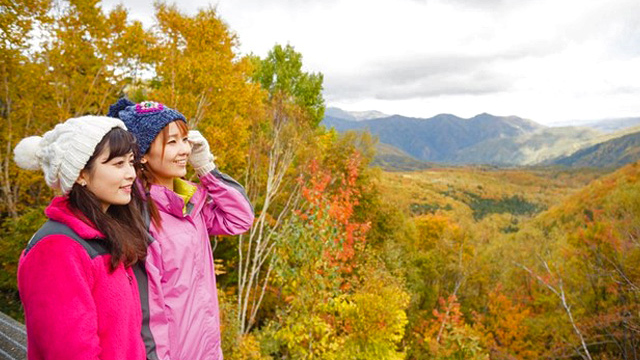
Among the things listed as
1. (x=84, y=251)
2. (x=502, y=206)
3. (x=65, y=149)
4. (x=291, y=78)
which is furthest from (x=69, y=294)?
(x=502, y=206)

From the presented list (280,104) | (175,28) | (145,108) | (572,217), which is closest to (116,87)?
(175,28)

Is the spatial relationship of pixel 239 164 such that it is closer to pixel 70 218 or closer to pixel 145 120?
pixel 145 120

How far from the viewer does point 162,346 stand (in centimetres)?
188

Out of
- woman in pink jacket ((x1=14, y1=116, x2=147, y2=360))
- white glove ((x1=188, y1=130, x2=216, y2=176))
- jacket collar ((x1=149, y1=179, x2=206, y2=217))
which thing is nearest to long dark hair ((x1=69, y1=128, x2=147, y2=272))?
woman in pink jacket ((x1=14, y1=116, x2=147, y2=360))

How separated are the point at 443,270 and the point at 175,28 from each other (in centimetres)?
2884

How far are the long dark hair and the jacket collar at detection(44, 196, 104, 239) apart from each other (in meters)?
0.01

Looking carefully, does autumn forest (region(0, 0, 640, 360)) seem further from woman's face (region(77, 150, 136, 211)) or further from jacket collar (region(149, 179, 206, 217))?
woman's face (region(77, 150, 136, 211))

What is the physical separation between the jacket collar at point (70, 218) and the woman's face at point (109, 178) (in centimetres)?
12

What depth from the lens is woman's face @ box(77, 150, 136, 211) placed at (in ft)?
5.41

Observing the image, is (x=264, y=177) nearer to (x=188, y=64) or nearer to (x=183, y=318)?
(x=188, y=64)

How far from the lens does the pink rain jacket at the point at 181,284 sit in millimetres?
1892

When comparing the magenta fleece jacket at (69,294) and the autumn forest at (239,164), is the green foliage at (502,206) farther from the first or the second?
the magenta fleece jacket at (69,294)

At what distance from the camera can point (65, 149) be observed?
156cm

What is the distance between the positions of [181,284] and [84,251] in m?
0.65
